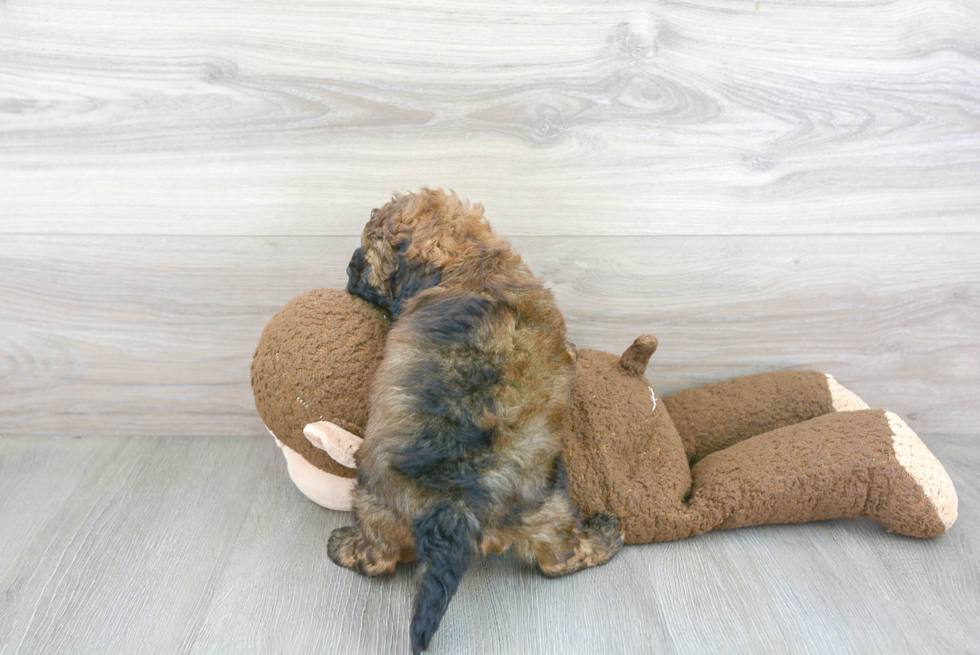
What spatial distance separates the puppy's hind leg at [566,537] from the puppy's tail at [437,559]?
21 centimetres

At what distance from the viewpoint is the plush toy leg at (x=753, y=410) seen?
6.77 feet

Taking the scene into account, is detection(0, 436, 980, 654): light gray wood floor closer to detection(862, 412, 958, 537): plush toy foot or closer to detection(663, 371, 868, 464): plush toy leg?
detection(862, 412, 958, 537): plush toy foot

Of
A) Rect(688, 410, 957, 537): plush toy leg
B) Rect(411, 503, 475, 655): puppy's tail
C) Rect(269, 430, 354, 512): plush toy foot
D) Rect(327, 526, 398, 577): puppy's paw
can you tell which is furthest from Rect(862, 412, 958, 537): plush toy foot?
Rect(269, 430, 354, 512): plush toy foot

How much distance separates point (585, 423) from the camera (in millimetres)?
1817

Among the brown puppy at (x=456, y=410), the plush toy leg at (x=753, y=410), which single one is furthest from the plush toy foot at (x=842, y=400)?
the brown puppy at (x=456, y=410)

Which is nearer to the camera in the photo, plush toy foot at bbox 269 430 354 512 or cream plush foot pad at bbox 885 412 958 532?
cream plush foot pad at bbox 885 412 958 532

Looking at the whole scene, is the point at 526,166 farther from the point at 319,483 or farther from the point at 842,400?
the point at 842,400

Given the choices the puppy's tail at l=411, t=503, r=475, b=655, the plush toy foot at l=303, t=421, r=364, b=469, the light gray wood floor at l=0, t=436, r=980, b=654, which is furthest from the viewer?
the plush toy foot at l=303, t=421, r=364, b=469

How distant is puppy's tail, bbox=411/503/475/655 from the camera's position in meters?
1.33

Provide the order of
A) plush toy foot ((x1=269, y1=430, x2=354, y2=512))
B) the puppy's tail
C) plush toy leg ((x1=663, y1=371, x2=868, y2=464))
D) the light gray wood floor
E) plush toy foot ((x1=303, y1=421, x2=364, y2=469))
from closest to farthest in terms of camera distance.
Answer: the puppy's tail, the light gray wood floor, plush toy foot ((x1=303, y1=421, x2=364, y2=469)), plush toy foot ((x1=269, y1=430, x2=354, y2=512)), plush toy leg ((x1=663, y1=371, x2=868, y2=464))

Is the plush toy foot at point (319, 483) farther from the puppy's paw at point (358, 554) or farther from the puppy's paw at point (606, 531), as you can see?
the puppy's paw at point (606, 531)

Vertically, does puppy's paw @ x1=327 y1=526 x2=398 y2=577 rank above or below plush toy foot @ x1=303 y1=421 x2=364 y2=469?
below

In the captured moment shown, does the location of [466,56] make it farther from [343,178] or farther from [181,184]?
[181,184]

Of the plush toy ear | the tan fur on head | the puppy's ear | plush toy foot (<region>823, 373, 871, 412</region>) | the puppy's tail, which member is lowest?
the puppy's tail
